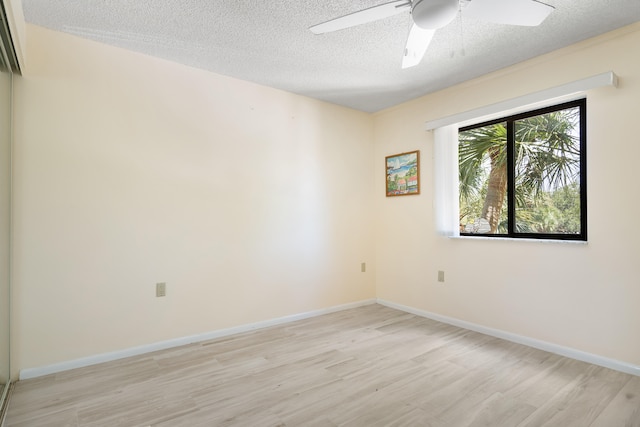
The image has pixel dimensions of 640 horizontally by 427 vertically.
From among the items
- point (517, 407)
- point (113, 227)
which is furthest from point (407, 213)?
point (113, 227)

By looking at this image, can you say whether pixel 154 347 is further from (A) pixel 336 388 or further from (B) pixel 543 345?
(B) pixel 543 345

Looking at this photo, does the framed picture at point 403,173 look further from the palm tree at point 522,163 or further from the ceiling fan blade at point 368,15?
the ceiling fan blade at point 368,15

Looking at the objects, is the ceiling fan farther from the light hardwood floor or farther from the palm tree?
the light hardwood floor

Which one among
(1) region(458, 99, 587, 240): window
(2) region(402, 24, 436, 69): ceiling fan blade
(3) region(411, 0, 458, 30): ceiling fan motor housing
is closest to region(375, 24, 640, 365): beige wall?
(1) region(458, 99, 587, 240): window

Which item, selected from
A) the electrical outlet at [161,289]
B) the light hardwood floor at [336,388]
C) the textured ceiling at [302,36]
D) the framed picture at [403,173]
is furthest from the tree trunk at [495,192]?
the electrical outlet at [161,289]

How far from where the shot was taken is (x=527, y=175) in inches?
115

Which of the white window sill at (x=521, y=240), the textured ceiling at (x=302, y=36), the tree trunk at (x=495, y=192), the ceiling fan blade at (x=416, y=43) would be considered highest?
the textured ceiling at (x=302, y=36)

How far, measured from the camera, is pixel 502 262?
2963 mm

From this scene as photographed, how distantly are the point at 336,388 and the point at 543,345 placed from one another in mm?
1764

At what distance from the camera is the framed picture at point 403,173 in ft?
12.1

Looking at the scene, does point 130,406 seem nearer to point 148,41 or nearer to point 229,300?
point 229,300

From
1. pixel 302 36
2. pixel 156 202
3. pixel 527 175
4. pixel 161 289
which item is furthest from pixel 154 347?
pixel 527 175

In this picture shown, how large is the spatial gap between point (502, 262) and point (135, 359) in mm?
3089

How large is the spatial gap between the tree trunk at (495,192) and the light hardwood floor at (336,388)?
1100mm
